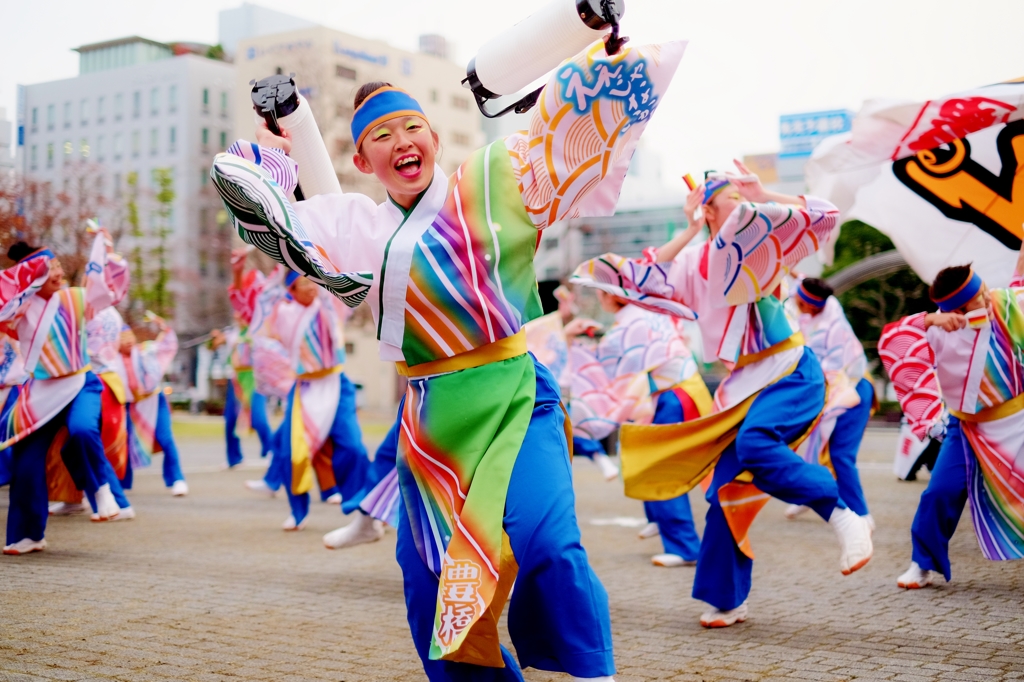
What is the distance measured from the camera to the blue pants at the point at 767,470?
4.65m

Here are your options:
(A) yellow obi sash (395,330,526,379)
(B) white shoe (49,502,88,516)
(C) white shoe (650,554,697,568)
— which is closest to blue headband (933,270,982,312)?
(C) white shoe (650,554,697,568)

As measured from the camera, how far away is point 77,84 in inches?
409

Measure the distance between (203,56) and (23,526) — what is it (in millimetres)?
43080

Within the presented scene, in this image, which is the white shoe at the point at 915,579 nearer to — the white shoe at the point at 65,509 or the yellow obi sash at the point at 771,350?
the yellow obi sash at the point at 771,350

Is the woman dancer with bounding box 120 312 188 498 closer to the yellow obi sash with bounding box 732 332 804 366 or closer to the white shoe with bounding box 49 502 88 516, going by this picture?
the white shoe with bounding box 49 502 88 516

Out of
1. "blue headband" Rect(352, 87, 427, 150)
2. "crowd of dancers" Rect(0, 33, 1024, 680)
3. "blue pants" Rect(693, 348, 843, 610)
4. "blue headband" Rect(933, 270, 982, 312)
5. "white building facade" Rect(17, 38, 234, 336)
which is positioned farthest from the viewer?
"white building facade" Rect(17, 38, 234, 336)

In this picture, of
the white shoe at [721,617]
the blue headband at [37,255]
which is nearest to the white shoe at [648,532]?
the white shoe at [721,617]

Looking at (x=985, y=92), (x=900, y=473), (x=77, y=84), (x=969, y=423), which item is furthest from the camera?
(x=900, y=473)

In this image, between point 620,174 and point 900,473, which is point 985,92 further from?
point 900,473

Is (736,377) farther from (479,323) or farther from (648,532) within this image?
(648,532)

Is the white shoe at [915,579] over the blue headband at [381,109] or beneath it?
beneath

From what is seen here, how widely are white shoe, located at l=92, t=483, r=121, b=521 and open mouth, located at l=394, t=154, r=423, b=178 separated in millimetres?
5570

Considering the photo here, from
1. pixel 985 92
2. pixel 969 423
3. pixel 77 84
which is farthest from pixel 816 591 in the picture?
pixel 77 84

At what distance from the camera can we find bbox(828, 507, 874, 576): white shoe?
4309 millimetres
